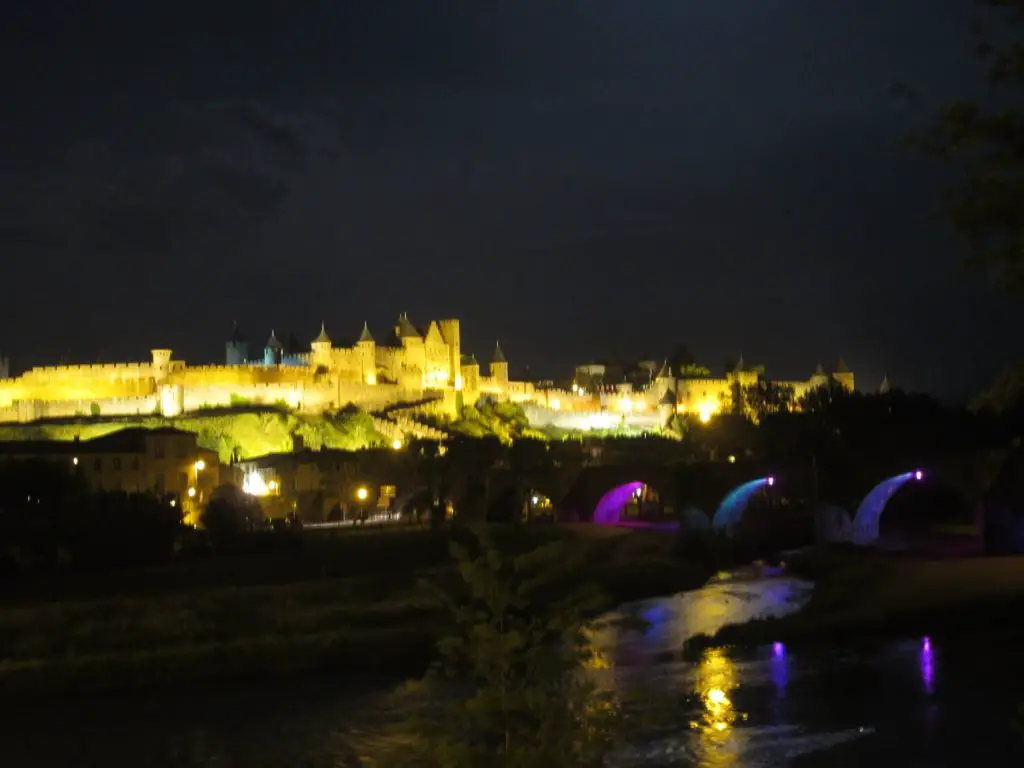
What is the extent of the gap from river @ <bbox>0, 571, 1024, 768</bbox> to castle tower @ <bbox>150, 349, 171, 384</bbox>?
154 ft

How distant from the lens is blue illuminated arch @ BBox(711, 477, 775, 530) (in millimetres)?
41875

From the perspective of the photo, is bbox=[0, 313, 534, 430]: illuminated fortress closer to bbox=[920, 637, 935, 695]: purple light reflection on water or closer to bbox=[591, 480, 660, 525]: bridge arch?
bbox=[591, 480, 660, 525]: bridge arch

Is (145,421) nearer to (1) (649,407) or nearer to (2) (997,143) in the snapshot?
(1) (649,407)

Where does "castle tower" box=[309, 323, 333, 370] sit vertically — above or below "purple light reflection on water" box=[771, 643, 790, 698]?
above

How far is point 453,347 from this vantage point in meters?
79.8

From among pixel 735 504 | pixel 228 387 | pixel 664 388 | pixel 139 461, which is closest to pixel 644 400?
pixel 664 388

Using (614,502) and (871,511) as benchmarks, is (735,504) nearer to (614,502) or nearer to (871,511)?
(614,502)

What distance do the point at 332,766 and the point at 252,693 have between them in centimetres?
527

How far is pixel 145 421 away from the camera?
5694 cm

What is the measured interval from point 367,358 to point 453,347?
743cm

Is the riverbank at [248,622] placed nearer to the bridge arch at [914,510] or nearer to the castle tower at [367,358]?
the bridge arch at [914,510]

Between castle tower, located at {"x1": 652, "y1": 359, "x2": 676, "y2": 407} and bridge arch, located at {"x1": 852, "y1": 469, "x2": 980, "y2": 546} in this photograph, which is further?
castle tower, located at {"x1": 652, "y1": 359, "x2": 676, "y2": 407}

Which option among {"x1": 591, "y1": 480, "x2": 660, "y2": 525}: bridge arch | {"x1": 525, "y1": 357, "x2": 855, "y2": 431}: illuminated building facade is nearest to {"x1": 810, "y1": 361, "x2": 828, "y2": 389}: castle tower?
{"x1": 525, "y1": 357, "x2": 855, "y2": 431}: illuminated building facade

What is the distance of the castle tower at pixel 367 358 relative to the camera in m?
73.5
